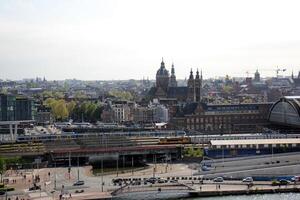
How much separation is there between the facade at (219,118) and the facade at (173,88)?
13.0 meters

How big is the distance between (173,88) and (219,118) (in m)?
27.5

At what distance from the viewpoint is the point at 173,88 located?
311 feet

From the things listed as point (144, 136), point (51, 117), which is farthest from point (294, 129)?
point (51, 117)

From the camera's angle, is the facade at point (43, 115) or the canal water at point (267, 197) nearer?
the canal water at point (267, 197)

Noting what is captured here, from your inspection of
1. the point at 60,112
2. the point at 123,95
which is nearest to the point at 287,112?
the point at 60,112

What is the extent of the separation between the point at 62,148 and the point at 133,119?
3373 cm

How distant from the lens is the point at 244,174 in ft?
131

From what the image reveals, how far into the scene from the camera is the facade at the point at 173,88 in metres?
83.4

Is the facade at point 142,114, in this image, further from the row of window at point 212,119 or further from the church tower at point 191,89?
the row of window at point 212,119

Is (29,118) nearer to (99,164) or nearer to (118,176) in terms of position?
(99,164)

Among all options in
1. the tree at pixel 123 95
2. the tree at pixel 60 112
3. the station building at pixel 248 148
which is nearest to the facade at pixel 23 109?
the station building at pixel 248 148

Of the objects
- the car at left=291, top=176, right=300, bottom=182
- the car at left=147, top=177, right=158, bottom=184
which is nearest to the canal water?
the car at left=291, top=176, right=300, bottom=182

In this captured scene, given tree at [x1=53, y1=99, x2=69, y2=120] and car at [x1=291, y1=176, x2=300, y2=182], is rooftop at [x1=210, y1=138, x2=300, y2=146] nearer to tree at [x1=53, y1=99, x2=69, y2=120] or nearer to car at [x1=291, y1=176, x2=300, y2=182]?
car at [x1=291, y1=176, x2=300, y2=182]

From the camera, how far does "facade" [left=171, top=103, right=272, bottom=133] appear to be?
67688 millimetres
